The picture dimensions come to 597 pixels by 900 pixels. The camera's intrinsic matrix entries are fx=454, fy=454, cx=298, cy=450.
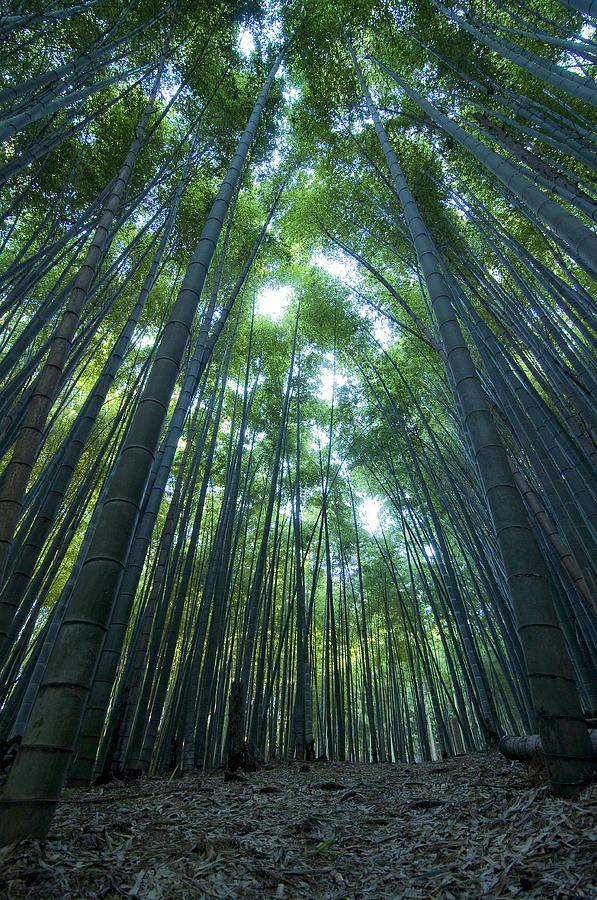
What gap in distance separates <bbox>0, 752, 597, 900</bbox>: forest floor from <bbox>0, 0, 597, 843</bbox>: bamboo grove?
183 mm

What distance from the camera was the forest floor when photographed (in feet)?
3.20

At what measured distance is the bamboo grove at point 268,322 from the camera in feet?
5.54

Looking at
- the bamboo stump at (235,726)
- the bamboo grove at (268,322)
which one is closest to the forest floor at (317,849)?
the bamboo grove at (268,322)

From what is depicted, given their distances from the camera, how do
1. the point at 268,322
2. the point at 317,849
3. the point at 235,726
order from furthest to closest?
the point at 268,322 < the point at 235,726 < the point at 317,849

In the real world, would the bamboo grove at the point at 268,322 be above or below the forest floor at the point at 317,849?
above

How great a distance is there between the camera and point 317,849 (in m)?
1.43

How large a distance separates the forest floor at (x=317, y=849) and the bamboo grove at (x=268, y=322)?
0.18 m

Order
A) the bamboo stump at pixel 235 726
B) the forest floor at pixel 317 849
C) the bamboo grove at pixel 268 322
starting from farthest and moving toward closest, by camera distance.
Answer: the bamboo stump at pixel 235 726 < the bamboo grove at pixel 268 322 < the forest floor at pixel 317 849

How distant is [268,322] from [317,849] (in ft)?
21.6

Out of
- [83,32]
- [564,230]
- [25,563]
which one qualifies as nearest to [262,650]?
[25,563]

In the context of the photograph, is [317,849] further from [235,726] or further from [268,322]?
[268,322]

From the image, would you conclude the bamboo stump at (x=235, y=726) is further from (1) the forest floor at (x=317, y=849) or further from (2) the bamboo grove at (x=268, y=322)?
(1) the forest floor at (x=317, y=849)

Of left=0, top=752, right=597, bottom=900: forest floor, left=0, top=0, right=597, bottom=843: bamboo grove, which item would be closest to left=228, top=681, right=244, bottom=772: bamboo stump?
left=0, top=0, right=597, bottom=843: bamboo grove

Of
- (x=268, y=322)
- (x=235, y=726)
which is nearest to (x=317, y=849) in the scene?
(x=235, y=726)
